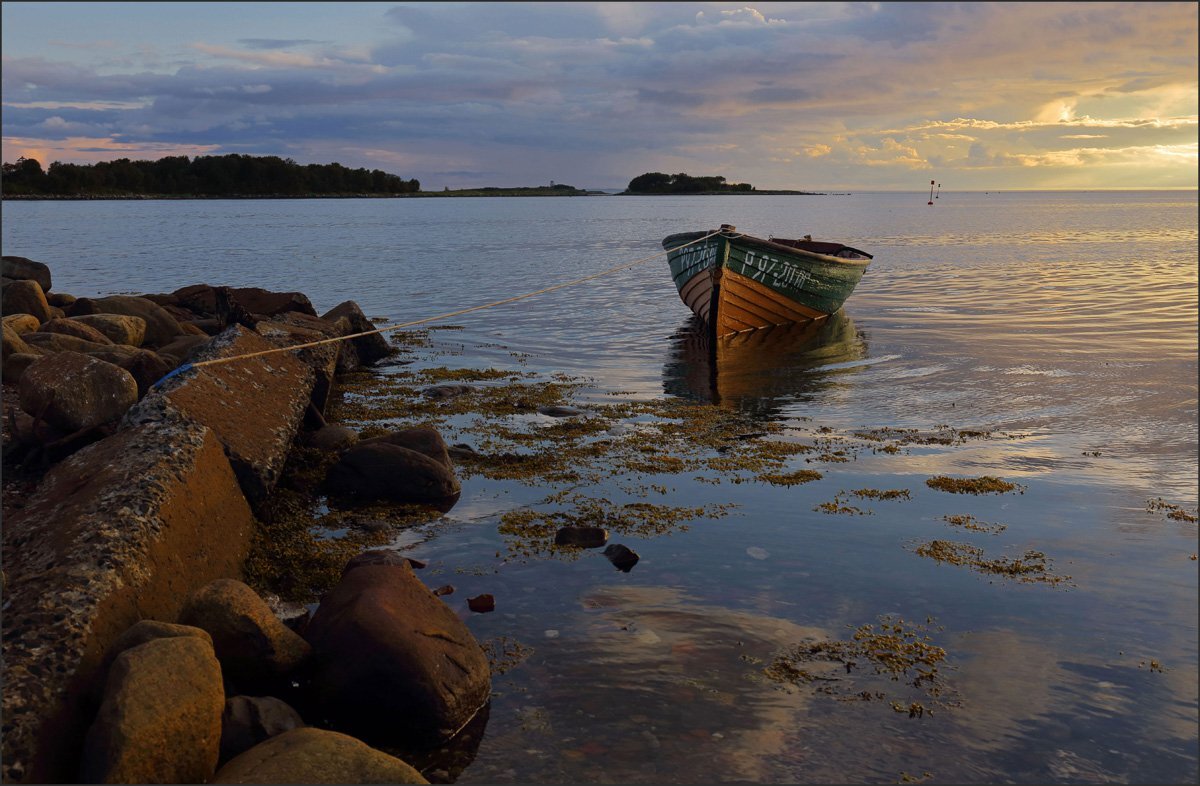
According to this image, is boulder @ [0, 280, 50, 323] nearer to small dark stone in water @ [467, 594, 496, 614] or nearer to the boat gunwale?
small dark stone in water @ [467, 594, 496, 614]

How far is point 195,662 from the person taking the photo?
16.2ft

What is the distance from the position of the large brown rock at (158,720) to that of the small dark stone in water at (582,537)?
4.19m

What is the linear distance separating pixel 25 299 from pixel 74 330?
13.5 feet

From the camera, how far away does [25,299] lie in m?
17.5

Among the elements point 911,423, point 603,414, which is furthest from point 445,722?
point 911,423

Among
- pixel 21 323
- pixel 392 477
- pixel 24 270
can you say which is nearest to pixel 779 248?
pixel 392 477

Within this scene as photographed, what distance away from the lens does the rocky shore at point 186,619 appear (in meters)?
4.68

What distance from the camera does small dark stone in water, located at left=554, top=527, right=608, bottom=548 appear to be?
8.74 m

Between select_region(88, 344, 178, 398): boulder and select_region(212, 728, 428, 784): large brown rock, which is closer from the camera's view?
select_region(212, 728, 428, 784): large brown rock

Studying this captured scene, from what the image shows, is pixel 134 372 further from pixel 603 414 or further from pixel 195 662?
pixel 195 662

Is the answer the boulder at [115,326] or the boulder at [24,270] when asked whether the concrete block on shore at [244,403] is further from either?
the boulder at [24,270]

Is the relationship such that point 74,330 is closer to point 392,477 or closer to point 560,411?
point 392,477

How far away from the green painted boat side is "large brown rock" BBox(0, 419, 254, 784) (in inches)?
631

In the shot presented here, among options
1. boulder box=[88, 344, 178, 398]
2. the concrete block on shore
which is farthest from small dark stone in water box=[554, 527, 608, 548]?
boulder box=[88, 344, 178, 398]
